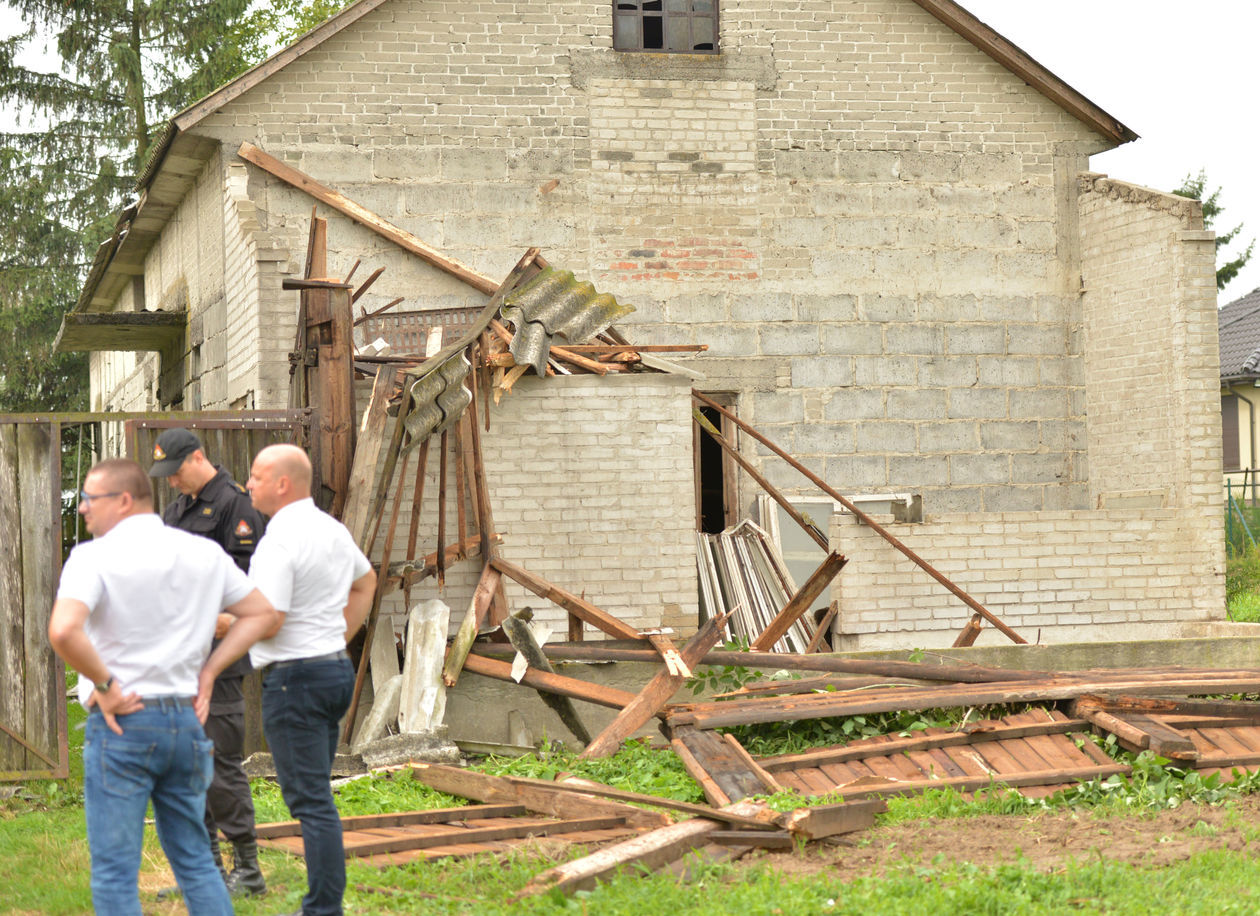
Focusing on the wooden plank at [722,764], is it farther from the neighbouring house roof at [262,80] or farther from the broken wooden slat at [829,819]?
the neighbouring house roof at [262,80]

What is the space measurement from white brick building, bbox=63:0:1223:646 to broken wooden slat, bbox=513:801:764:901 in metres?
6.41

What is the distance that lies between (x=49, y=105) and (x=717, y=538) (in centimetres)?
2460

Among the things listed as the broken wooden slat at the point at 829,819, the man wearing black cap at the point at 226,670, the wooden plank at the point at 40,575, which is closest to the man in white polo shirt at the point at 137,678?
the man wearing black cap at the point at 226,670

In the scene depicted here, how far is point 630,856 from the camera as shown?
19.0ft

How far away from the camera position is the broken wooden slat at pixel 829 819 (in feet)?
20.6

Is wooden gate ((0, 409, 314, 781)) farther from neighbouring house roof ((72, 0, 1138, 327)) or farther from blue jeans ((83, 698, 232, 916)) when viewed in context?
neighbouring house roof ((72, 0, 1138, 327))

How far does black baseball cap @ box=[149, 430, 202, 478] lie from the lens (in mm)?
6098

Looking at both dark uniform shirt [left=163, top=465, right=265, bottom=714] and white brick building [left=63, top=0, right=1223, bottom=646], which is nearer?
dark uniform shirt [left=163, top=465, right=265, bottom=714]

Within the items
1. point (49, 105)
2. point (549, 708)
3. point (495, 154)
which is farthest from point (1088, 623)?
point (49, 105)

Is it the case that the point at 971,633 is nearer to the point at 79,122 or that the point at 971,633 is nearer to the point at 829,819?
the point at 829,819

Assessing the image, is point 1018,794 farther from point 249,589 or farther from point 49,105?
point 49,105

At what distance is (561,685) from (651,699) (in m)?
0.61

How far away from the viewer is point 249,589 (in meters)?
4.75

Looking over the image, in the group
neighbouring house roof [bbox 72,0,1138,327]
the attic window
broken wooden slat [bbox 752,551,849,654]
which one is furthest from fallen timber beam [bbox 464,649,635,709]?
the attic window
